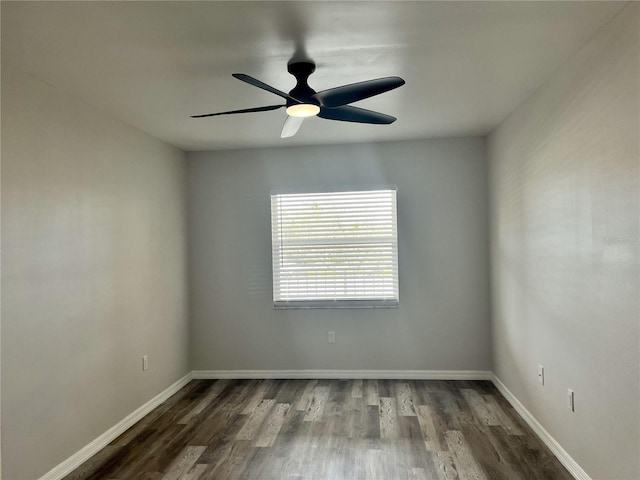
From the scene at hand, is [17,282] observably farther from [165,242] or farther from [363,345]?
[363,345]

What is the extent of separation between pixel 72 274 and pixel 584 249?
10.2ft

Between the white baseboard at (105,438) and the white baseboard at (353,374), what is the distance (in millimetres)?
526

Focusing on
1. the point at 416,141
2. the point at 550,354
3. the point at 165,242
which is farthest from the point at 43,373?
the point at 416,141

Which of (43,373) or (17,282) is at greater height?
(17,282)

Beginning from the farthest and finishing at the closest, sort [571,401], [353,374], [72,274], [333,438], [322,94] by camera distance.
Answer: [353,374]
[333,438]
[72,274]
[571,401]
[322,94]

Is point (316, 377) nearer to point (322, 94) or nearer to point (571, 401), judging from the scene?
point (571, 401)

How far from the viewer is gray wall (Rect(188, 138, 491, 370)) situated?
4332mm

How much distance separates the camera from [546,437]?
114 inches

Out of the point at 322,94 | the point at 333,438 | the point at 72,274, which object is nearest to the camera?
the point at 322,94

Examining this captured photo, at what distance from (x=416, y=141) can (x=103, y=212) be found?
117 inches

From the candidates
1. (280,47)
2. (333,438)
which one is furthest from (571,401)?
(280,47)

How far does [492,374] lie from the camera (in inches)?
167

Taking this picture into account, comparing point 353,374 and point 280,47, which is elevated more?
point 280,47

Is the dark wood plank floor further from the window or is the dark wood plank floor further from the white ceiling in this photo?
the white ceiling
